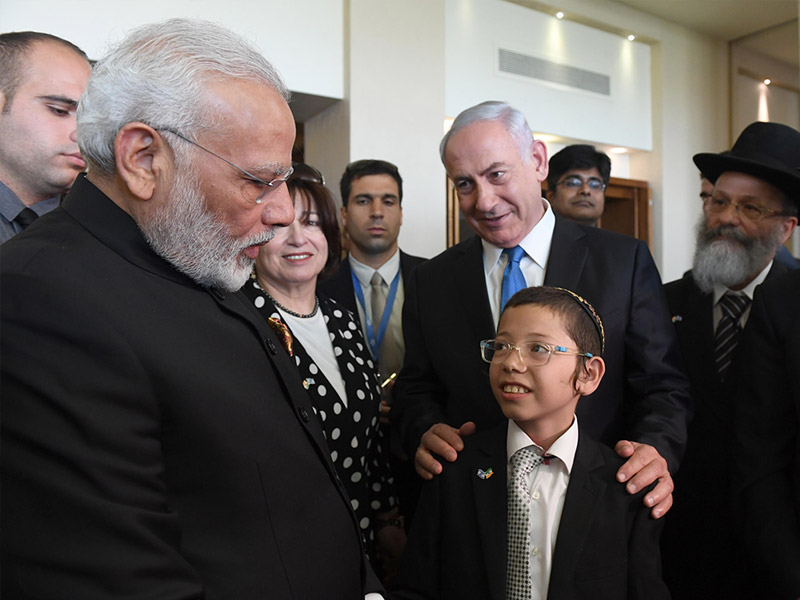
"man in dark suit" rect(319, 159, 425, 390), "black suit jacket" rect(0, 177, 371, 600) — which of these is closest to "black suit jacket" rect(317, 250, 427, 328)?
"man in dark suit" rect(319, 159, 425, 390)

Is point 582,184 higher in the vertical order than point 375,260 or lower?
higher

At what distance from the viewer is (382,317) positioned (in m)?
2.96

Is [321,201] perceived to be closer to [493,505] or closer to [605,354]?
[605,354]

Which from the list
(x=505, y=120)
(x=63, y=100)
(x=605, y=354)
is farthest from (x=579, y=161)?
(x=63, y=100)

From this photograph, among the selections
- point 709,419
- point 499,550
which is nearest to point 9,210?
point 499,550

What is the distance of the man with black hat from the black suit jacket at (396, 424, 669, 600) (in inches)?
31.0

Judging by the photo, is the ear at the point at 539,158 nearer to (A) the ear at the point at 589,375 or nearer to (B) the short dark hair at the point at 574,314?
(B) the short dark hair at the point at 574,314

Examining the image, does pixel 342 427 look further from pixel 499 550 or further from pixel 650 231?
pixel 650 231

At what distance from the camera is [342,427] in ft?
6.05

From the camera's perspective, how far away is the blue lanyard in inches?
113

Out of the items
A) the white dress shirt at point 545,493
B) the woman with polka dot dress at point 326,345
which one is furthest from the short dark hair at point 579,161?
the white dress shirt at point 545,493

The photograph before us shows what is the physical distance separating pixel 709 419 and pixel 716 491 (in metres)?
0.24

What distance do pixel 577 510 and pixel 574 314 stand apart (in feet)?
1.46

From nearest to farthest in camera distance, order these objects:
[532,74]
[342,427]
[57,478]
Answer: [57,478] → [342,427] → [532,74]
